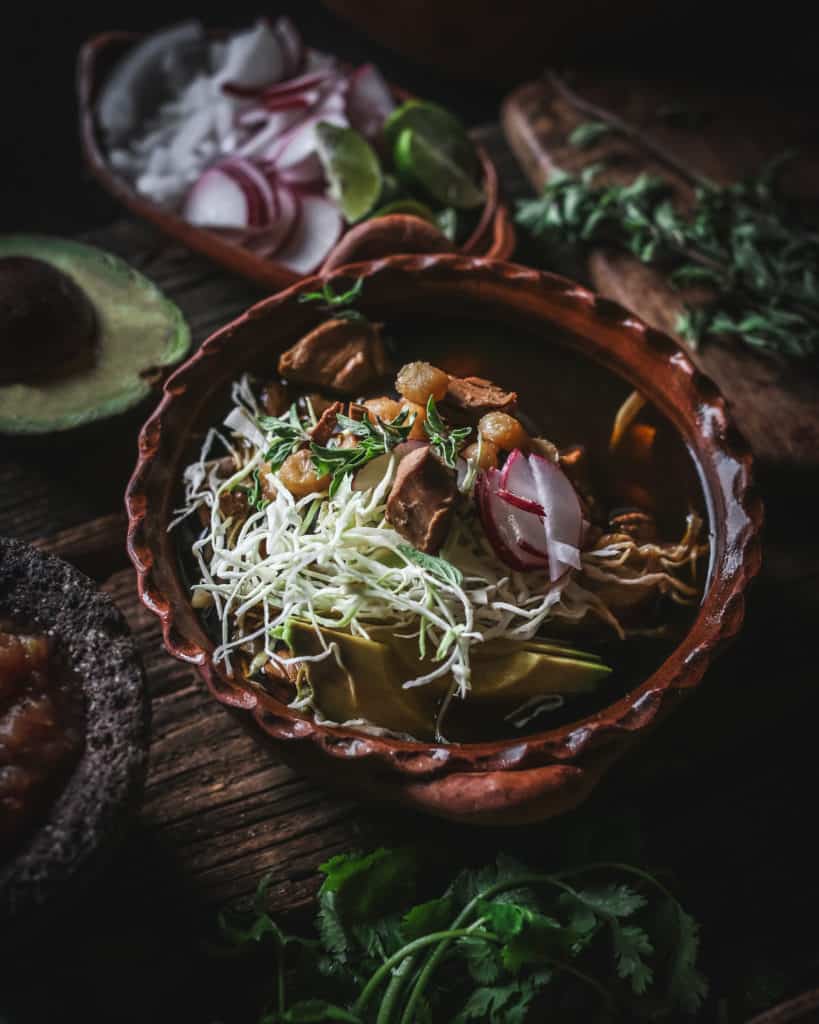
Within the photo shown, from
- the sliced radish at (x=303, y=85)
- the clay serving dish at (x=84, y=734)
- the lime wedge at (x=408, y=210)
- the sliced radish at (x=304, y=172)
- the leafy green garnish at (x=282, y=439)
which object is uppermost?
the sliced radish at (x=303, y=85)

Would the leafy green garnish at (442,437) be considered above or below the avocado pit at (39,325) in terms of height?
above

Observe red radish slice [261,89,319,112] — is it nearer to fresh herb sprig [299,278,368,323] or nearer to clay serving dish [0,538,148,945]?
fresh herb sprig [299,278,368,323]

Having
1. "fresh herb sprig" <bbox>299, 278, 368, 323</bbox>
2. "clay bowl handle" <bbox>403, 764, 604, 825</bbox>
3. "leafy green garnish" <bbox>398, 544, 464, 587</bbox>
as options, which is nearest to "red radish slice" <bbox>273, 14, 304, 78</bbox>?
"fresh herb sprig" <bbox>299, 278, 368, 323</bbox>

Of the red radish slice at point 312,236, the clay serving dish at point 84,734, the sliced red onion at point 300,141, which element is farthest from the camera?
the sliced red onion at point 300,141

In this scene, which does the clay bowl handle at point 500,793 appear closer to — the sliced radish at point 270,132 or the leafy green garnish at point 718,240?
the leafy green garnish at point 718,240

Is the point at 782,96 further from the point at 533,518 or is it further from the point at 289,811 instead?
the point at 289,811

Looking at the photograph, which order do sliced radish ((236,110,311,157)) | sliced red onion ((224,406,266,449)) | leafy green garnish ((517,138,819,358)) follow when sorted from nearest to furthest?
sliced red onion ((224,406,266,449)) → leafy green garnish ((517,138,819,358)) → sliced radish ((236,110,311,157))

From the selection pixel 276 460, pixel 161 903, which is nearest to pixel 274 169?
pixel 276 460

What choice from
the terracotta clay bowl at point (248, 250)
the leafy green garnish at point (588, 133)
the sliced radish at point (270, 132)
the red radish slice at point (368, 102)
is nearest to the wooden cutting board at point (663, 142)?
the leafy green garnish at point (588, 133)
